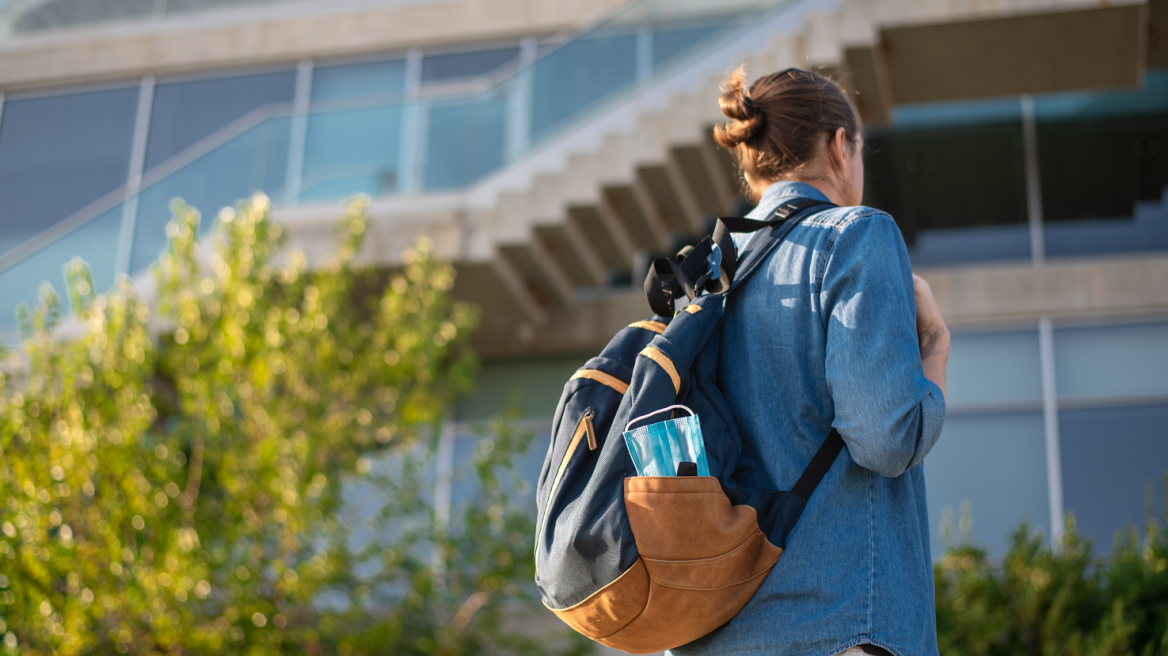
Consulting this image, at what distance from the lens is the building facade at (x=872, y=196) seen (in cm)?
1009

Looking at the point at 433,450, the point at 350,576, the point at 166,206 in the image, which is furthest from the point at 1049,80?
the point at 166,206

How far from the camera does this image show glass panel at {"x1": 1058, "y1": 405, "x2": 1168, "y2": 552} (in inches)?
398

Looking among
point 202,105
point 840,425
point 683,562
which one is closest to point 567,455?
point 683,562

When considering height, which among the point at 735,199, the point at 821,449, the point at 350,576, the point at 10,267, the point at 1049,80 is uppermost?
the point at 1049,80

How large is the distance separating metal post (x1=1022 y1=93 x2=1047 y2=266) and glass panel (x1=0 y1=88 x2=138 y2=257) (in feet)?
37.3

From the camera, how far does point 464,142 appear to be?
10.8 meters

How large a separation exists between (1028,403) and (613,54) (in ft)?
17.8

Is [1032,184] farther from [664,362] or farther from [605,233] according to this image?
[664,362]

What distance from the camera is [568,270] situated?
37.0ft

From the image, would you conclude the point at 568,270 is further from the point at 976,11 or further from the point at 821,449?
the point at 821,449

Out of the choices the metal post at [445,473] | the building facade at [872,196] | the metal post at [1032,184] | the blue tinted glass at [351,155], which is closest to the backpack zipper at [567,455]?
the metal post at [445,473]

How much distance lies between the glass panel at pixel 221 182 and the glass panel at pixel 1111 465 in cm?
841

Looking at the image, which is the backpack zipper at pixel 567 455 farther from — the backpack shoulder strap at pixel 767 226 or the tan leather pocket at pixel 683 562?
the backpack shoulder strap at pixel 767 226

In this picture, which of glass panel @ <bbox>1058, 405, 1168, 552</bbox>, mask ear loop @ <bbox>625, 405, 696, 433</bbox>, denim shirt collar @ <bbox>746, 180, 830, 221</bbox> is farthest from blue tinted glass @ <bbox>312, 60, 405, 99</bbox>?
mask ear loop @ <bbox>625, 405, 696, 433</bbox>
